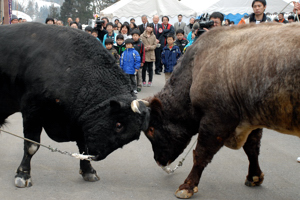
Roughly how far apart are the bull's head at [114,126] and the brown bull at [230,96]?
36cm

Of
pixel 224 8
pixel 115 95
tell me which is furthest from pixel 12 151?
pixel 224 8

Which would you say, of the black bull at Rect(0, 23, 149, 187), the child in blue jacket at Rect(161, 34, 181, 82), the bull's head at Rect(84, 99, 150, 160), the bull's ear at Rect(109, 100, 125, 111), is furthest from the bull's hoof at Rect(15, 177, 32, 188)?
the child in blue jacket at Rect(161, 34, 181, 82)

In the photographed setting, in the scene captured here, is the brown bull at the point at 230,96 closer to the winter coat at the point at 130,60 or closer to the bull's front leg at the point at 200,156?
the bull's front leg at the point at 200,156

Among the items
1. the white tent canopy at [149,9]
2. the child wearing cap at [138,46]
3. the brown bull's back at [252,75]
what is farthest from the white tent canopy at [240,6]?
the brown bull's back at [252,75]

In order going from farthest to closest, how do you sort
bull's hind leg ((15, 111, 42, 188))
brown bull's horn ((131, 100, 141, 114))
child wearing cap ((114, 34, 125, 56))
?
child wearing cap ((114, 34, 125, 56)) → bull's hind leg ((15, 111, 42, 188)) → brown bull's horn ((131, 100, 141, 114))

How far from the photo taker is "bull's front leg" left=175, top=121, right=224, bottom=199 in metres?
4.12

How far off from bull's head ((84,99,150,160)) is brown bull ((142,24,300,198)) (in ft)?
1.20

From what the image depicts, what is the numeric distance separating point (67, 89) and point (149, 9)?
1633cm

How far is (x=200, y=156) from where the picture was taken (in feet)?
13.8

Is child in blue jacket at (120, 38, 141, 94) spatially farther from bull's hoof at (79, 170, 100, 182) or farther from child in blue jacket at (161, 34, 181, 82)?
bull's hoof at (79, 170, 100, 182)

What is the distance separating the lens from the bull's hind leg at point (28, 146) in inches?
175

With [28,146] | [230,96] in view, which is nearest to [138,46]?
[28,146]

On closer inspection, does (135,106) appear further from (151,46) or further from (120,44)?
(151,46)

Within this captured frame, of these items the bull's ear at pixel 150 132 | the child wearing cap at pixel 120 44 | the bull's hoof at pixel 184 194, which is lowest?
the bull's hoof at pixel 184 194
